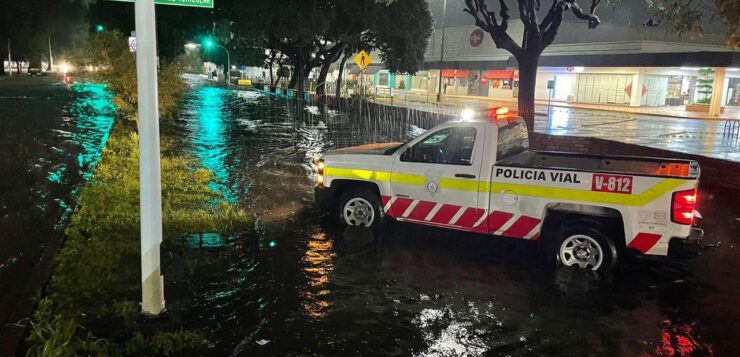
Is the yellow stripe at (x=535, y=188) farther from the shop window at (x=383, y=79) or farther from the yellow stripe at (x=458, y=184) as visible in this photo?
the shop window at (x=383, y=79)

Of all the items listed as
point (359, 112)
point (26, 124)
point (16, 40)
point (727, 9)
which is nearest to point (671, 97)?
point (359, 112)

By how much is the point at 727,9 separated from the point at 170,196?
9.32 meters

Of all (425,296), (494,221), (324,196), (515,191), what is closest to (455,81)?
(324,196)

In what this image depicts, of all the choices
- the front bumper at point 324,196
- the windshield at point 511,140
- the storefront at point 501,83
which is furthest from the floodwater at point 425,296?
the storefront at point 501,83

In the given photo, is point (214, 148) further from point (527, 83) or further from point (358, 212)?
point (527, 83)

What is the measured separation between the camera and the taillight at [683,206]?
604 centimetres

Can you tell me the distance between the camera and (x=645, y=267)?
23.4 ft

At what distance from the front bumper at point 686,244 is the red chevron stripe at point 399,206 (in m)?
3.12

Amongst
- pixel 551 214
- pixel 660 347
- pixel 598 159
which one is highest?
pixel 598 159

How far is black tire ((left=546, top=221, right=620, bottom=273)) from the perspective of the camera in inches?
260

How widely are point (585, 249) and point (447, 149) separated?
2.12 m

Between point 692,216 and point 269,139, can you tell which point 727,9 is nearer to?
point 692,216

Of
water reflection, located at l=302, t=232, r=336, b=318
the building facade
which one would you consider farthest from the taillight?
the building facade

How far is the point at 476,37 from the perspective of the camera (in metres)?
56.1
